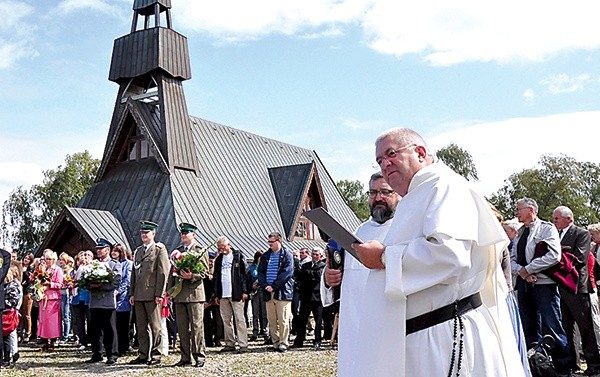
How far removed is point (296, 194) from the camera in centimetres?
2919

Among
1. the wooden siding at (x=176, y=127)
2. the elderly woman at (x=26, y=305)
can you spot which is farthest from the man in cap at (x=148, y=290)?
the wooden siding at (x=176, y=127)

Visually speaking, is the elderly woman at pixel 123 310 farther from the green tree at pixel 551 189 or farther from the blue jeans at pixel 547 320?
the green tree at pixel 551 189

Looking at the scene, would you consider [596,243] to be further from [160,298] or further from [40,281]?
[40,281]

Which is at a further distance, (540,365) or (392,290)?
(540,365)

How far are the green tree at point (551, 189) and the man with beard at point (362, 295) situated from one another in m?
50.1

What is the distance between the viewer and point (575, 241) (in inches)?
323

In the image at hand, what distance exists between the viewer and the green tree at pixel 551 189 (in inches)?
2103

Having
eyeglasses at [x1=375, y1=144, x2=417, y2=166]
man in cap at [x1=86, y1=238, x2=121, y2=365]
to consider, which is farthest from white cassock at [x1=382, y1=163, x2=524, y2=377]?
man in cap at [x1=86, y1=238, x2=121, y2=365]

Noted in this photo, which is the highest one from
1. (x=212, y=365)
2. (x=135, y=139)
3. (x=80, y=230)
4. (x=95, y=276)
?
(x=135, y=139)

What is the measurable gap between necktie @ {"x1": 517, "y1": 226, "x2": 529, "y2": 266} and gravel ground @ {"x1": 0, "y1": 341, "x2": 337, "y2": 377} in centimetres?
326

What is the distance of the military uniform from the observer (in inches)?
416

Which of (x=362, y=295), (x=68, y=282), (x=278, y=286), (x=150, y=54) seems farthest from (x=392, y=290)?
(x=150, y=54)

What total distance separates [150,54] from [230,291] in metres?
17.0

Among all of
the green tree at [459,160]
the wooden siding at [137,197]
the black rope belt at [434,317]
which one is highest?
the green tree at [459,160]
